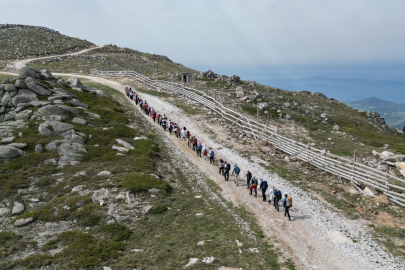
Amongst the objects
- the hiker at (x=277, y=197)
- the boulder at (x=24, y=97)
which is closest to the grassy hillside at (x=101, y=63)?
the boulder at (x=24, y=97)

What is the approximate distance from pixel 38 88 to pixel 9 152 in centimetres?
1355

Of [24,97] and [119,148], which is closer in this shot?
[119,148]

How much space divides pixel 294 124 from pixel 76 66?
215ft

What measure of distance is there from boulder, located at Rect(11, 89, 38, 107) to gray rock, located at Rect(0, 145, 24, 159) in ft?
33.1

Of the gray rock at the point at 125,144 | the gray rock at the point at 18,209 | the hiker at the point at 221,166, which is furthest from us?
the gray rock at the point at 125,144

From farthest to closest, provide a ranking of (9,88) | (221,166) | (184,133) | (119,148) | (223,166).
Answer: (184,133) → (9,88) → (119,148) → (221,166) → (223,166)

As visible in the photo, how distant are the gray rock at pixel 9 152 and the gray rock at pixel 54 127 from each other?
354cm

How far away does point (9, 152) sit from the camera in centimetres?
1795

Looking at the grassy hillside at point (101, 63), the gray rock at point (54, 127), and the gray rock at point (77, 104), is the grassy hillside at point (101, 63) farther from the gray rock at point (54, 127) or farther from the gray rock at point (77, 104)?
the gray rock at point (54, 127)

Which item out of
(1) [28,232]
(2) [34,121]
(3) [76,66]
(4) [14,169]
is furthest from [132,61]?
(1) [28,232]

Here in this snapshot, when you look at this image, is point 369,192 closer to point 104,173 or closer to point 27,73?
point 104,173

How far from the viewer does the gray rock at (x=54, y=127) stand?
71.2ft

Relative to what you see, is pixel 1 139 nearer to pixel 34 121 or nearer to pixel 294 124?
pixel 34 121

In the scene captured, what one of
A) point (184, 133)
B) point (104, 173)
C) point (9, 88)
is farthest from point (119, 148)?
point (9, 88)
